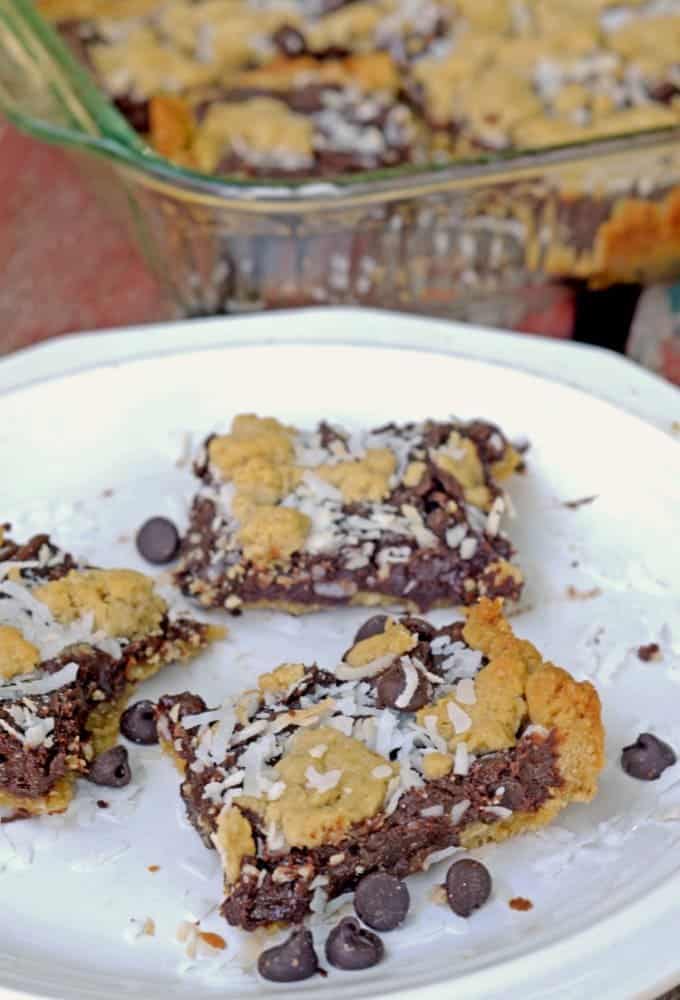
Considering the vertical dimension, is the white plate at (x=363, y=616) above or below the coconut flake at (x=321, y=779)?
below

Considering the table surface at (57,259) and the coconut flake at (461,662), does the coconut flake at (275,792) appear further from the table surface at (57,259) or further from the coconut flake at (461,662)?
the table surface at (57,259)

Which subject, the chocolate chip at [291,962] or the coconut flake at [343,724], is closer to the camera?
the chocolate chip at [291,962]

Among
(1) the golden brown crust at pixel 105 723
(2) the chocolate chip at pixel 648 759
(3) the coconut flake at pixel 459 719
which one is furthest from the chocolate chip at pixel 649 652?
(1) the golden brown crust at pixel 105 723

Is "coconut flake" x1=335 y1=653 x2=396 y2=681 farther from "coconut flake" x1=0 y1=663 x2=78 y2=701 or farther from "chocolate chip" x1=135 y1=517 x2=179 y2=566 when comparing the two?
"chocolate chip" x1=135 y1=517 x2=179 y2=566

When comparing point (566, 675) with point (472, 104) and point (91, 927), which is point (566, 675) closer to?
point (91, 927)

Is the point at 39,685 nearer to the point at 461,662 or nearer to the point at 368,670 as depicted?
the point at 368,670

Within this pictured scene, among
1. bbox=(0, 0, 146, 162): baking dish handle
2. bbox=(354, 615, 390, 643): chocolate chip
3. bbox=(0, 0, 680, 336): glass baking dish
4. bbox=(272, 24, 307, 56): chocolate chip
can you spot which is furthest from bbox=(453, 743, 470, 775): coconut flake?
bbox=(272, 24, 307, 56): chocolate chip

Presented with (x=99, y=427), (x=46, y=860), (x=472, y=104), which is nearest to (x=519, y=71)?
(x=472, y=104)
